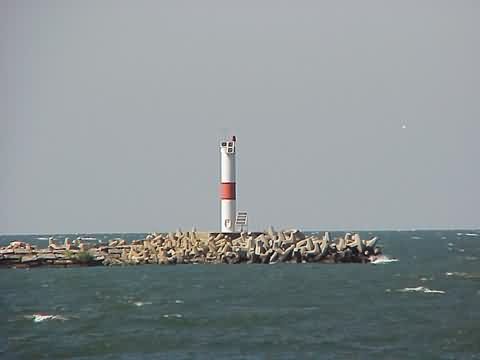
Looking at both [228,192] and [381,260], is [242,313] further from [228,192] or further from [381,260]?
[381,260]

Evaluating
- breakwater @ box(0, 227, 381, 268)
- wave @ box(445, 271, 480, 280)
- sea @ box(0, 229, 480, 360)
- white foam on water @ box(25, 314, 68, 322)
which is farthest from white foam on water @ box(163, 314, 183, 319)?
breakwater @ box(0, 227, 381, 268)

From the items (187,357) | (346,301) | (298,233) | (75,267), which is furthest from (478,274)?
(187,357)

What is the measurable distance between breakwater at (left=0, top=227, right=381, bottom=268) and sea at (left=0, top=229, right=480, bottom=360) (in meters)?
1.00

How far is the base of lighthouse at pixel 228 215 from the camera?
284 feet

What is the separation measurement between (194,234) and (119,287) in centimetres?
1883

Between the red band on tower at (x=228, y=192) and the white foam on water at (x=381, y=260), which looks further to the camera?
the white foam on water at (x=381, y=260)

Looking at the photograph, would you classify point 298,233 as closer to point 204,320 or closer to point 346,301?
point 346,301

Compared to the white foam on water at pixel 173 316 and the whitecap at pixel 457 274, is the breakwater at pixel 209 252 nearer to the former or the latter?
the whitecap at pixel 457 274

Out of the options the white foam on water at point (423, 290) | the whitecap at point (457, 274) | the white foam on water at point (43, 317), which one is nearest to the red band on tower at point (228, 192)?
the whitecap at point (457, 274)

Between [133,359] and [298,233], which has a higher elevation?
[298,233]

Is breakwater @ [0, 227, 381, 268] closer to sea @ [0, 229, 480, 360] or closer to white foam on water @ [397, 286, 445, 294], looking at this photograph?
sea @ [0, 229, 480, 360]

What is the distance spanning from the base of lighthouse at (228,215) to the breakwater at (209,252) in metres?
0.63

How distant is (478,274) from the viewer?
260ft

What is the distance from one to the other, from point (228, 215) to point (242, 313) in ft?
102
